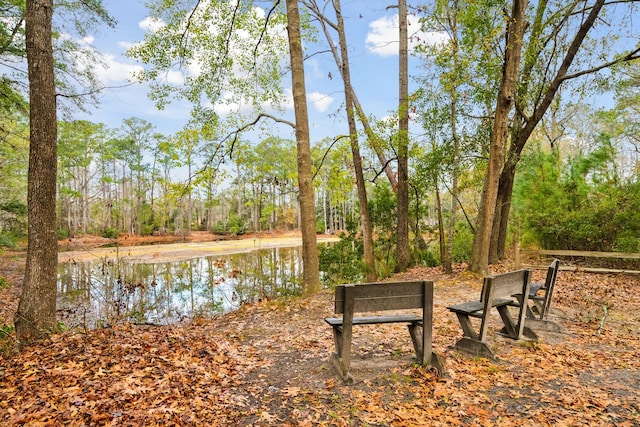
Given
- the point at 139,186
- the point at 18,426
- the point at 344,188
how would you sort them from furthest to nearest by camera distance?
1. the point at 139,186
2. the point at 344,188
3. the point at 18,426

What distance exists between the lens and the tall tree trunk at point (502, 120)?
8719mm

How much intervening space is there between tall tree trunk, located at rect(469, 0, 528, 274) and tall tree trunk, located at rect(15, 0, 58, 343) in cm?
929

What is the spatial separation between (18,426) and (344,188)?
1175 centimetres

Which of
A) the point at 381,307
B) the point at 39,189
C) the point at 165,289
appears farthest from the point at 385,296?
the point at 165,289

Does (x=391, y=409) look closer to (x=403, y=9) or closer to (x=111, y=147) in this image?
Answer: (x=403, y=9)

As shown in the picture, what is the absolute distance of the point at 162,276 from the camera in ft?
51.5

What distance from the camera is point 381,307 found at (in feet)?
12.3

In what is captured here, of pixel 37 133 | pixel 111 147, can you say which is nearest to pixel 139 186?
pixel 111 147

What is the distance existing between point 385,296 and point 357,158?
8.53 meters

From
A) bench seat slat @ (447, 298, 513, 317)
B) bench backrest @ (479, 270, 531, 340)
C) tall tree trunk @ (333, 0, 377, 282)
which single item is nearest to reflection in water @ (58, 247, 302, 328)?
tall tree trunk @ (333, 0, 377, 282)

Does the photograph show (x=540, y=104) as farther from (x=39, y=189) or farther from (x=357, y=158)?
(x=39, y=189)

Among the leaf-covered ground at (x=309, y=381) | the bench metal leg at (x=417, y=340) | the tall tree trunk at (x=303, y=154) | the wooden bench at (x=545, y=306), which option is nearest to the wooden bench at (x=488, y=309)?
the leaf-covered ground at (x=309, y=381)

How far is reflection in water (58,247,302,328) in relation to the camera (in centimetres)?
895

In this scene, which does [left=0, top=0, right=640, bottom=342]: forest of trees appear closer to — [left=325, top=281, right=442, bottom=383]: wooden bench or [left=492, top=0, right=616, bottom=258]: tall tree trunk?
[left=492, top=0, right=616, bottom=258]: tall tree trunk
